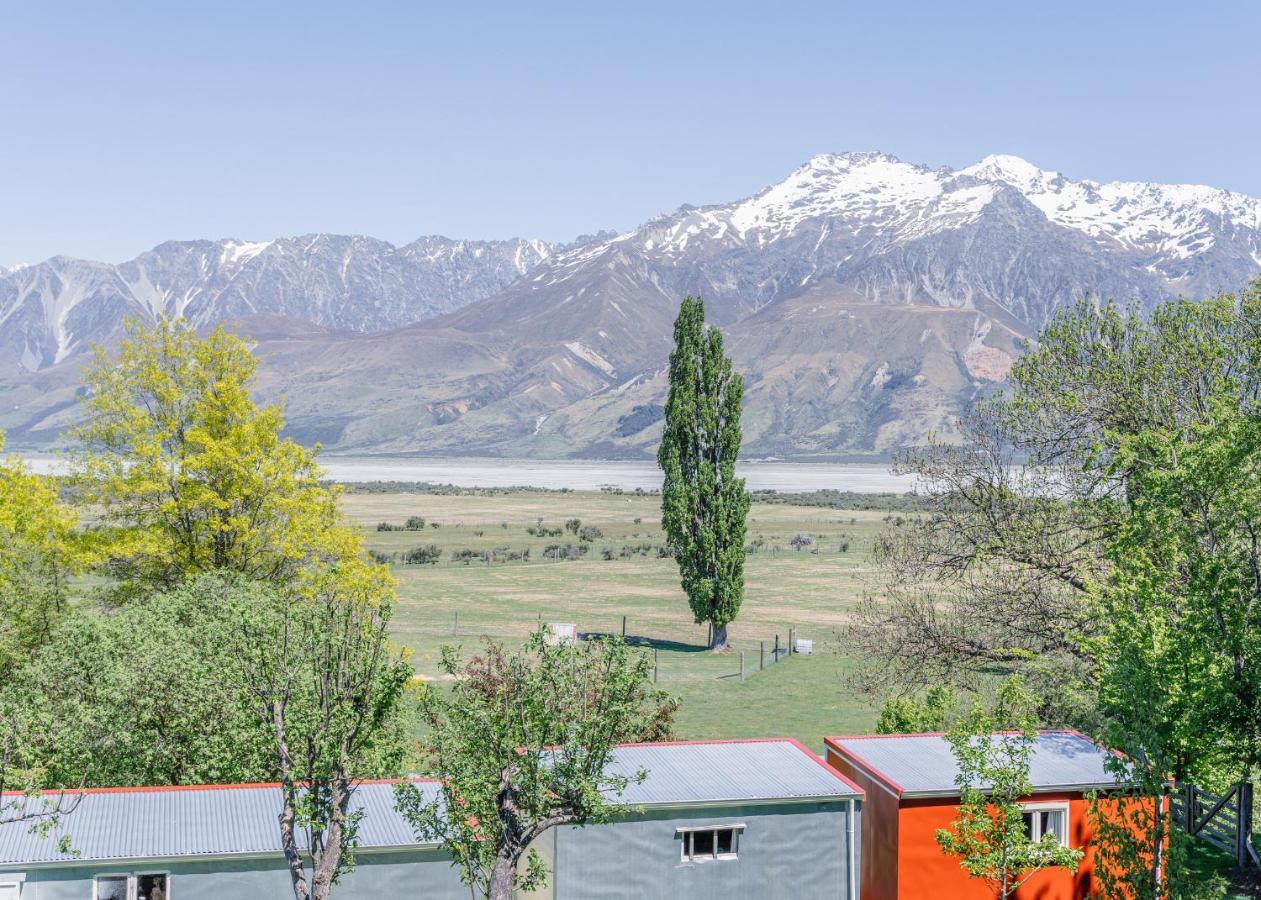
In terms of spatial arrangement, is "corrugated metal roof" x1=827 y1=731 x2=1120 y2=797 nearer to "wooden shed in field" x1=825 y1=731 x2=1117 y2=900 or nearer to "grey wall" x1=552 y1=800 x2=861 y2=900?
"wooden shed in field" x1=825 y1=731 x2=1117 y2=900

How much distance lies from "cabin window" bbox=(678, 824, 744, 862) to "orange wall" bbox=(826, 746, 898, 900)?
3.20 meters

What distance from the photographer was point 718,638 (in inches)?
2549

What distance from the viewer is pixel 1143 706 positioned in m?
19.3

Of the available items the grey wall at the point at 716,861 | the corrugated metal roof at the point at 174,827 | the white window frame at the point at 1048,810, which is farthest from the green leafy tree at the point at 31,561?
the white window frame at the point at 1048,810

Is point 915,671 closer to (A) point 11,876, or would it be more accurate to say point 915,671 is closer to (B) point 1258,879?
(B) point 1258,879

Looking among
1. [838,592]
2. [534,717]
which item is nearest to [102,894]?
[534,717]

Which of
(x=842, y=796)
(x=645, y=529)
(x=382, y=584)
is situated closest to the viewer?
(x=842, y=796)

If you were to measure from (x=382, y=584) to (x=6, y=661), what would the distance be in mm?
10160

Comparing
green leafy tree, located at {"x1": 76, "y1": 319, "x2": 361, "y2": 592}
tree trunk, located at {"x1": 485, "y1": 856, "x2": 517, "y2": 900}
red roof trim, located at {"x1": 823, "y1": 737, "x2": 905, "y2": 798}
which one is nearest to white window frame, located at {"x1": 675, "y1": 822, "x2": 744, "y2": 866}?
red roof trim, located at {"x1": 823, "y1": 737, "x2": 905, "y2": 798}

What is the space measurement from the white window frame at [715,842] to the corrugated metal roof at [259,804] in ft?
1.96

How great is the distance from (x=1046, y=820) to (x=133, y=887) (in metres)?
18.1

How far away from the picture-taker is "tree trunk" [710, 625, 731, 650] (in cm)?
6456

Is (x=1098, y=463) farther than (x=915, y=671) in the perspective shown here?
No

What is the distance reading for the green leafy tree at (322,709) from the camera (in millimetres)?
18297
